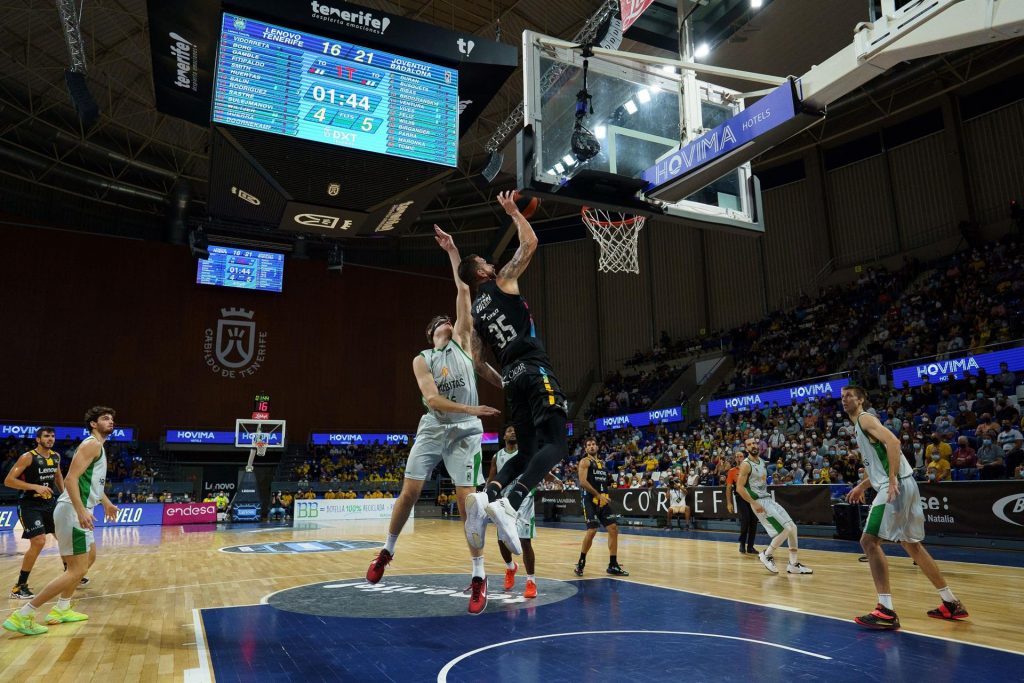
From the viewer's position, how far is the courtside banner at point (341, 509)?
22.2 m

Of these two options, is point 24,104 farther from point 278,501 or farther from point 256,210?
point 256,210

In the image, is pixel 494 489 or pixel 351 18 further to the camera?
pixel 351 18

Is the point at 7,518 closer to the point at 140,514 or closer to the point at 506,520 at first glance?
the point at 140,514

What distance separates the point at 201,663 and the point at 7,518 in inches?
732

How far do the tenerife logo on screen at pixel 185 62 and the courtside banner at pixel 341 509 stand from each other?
14247 millimetres

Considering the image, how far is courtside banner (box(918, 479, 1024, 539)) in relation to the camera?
33.5 feet

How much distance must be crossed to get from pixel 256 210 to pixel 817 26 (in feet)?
48.1

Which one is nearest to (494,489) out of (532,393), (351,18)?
(532,393)

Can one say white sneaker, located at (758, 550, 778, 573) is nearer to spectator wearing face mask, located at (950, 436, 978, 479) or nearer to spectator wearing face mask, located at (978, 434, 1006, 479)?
spectator wearing face mask, located at (978, 434, 1006, 479)

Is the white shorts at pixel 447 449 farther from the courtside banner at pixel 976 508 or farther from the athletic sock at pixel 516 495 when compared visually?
the courtside banner at pixel 976 508

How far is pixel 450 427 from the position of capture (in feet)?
17.6

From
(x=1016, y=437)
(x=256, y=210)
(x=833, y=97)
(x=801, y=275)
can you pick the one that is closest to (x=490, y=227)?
(x=801, y=275)

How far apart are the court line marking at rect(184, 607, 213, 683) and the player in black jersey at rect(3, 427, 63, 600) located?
10.1ft

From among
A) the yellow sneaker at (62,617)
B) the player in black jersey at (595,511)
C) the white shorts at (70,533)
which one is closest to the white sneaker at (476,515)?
the white shorts at (70,533)
